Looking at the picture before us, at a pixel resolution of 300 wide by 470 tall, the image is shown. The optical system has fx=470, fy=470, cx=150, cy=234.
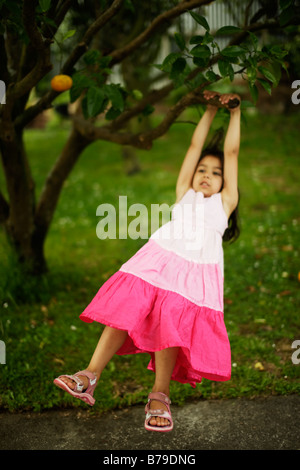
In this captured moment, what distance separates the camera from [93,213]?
6.82 metres

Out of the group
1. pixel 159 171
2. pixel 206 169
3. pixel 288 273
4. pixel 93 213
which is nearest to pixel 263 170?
pixel 159 171

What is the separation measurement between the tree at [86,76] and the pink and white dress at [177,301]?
87cm

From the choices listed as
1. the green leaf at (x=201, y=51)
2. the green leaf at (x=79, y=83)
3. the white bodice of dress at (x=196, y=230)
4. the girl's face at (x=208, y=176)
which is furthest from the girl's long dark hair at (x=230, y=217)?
the green leaf at (x=79, y=83)

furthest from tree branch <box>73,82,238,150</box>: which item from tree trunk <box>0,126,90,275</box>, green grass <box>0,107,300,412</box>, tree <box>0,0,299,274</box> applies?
green grass <box>0,107,300,412</box>

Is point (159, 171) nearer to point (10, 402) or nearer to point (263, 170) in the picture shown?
point (263, 170)

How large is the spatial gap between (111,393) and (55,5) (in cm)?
248

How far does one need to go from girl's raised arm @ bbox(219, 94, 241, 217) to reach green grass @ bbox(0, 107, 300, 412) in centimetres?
85

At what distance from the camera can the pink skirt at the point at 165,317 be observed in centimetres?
234

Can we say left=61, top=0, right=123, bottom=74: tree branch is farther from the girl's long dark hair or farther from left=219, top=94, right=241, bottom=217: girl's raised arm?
the girl's long dark hair

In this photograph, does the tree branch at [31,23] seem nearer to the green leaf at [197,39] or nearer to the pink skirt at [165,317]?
the green leaf at [197,39]

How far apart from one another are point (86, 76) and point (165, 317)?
1511mm

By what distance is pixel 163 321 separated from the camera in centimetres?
236

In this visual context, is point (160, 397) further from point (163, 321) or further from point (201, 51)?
point (201, 51)

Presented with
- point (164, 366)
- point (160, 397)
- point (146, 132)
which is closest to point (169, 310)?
point (164, 366)
